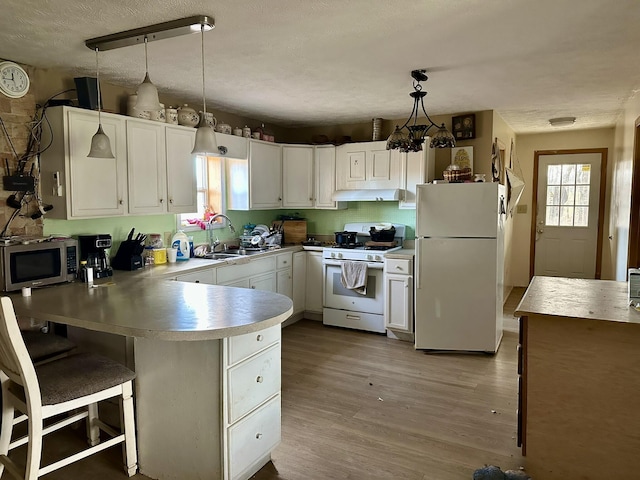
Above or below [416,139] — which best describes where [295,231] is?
below

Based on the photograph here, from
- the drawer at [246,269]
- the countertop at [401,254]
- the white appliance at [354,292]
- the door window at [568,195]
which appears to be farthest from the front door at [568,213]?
the drawer at [246,269]

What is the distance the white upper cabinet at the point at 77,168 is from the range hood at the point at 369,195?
2.43 metres

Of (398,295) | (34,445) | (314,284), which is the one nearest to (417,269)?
(398,295)

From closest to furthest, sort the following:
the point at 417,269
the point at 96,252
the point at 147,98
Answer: the point at 147,98
the point at 96,252
the point at 417,269

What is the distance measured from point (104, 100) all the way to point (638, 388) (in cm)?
388

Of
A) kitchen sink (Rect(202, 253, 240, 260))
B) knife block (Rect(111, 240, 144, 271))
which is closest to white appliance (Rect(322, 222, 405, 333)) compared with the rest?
kitchen sink (Rect(202, 253, 240, 260))

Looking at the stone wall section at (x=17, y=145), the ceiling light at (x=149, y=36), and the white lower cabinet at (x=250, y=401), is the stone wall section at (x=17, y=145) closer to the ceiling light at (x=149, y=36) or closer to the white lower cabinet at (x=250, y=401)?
the ceiling light at (x=149, y=36)

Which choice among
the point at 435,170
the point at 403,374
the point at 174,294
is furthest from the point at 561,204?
the point at 174,294

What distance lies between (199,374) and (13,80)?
232cm

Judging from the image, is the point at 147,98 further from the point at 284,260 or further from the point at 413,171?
the point at 413,171

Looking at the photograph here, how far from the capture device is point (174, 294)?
252cm

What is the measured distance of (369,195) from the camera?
15.9ft

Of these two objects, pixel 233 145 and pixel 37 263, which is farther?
pixel 233 145

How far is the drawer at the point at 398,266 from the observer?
436 cm
